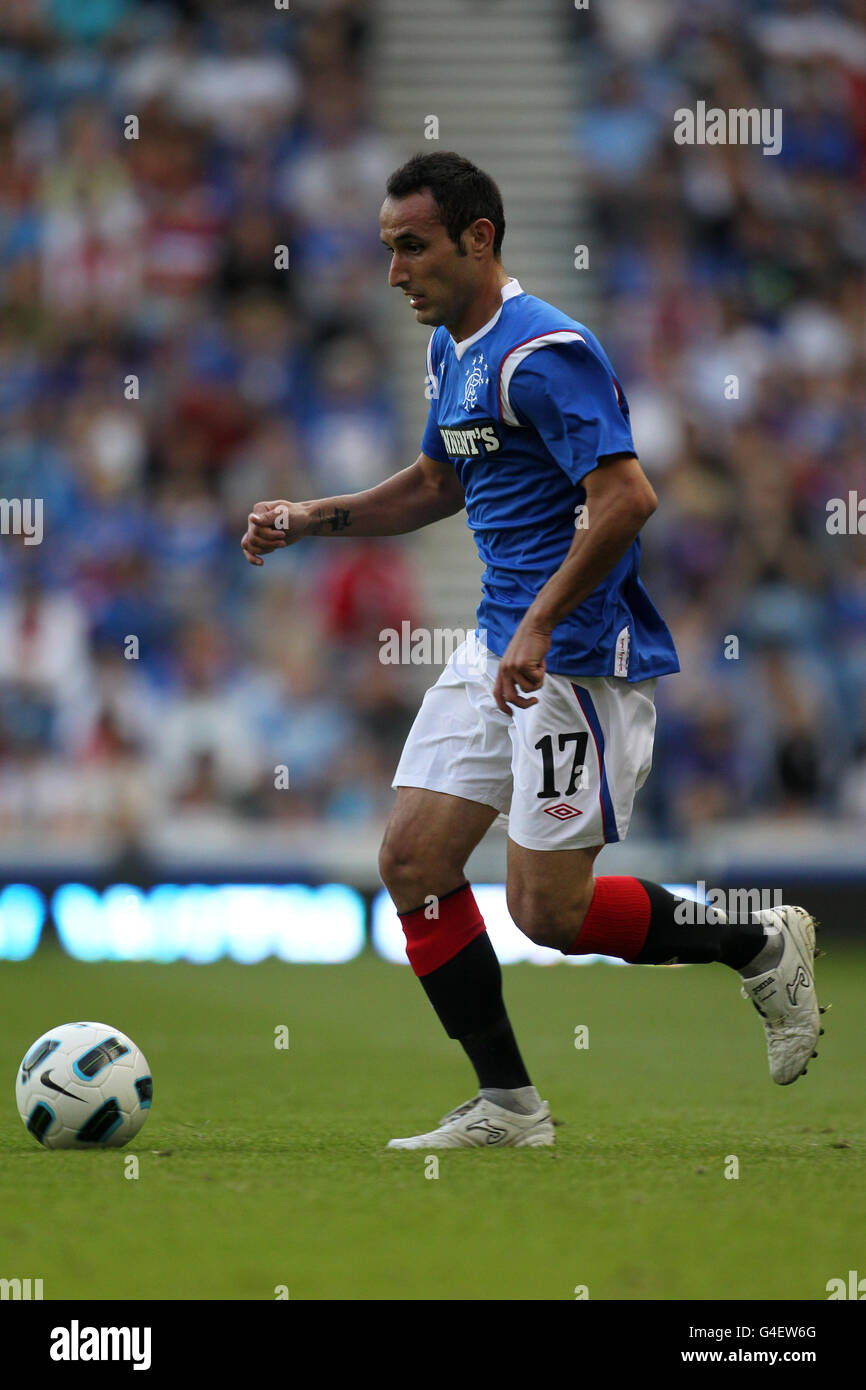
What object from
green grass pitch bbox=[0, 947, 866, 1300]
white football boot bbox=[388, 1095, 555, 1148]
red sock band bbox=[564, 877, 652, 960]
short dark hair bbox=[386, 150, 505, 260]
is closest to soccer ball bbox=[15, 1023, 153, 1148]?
green grass pitch bbox=[0, 947, 866, 1300]

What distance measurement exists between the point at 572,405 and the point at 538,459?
26 cm

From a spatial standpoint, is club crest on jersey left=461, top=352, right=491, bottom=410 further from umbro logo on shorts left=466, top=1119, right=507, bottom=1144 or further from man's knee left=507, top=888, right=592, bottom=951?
umbro logo on shorts left=466, top=1119, right=507, bottom=1144

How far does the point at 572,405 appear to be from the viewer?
4449 millimetres

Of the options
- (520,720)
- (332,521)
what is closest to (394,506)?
(332,521)

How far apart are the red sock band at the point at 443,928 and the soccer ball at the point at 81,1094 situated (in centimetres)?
73

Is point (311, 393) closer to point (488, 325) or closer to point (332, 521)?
point (332, 521)

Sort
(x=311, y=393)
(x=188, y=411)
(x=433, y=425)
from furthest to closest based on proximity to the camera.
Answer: (x=311, y=393) < (x=188, y=411) < (x=433, y=425)

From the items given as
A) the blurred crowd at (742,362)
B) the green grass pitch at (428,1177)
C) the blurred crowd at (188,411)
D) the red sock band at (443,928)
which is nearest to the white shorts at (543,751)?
the red sock band at (443,928)

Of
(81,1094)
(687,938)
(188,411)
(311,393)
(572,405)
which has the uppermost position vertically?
(311,393)

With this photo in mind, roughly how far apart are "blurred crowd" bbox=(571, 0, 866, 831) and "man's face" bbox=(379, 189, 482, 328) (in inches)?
265

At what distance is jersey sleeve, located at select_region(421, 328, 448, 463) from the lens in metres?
4.98

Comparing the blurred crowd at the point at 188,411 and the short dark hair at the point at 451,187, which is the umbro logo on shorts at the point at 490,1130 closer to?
the short dark hair at the point at 451,187

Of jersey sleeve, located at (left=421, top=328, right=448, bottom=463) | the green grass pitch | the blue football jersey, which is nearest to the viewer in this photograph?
the green grass pitch

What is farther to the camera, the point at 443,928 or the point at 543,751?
the point at 443,928
